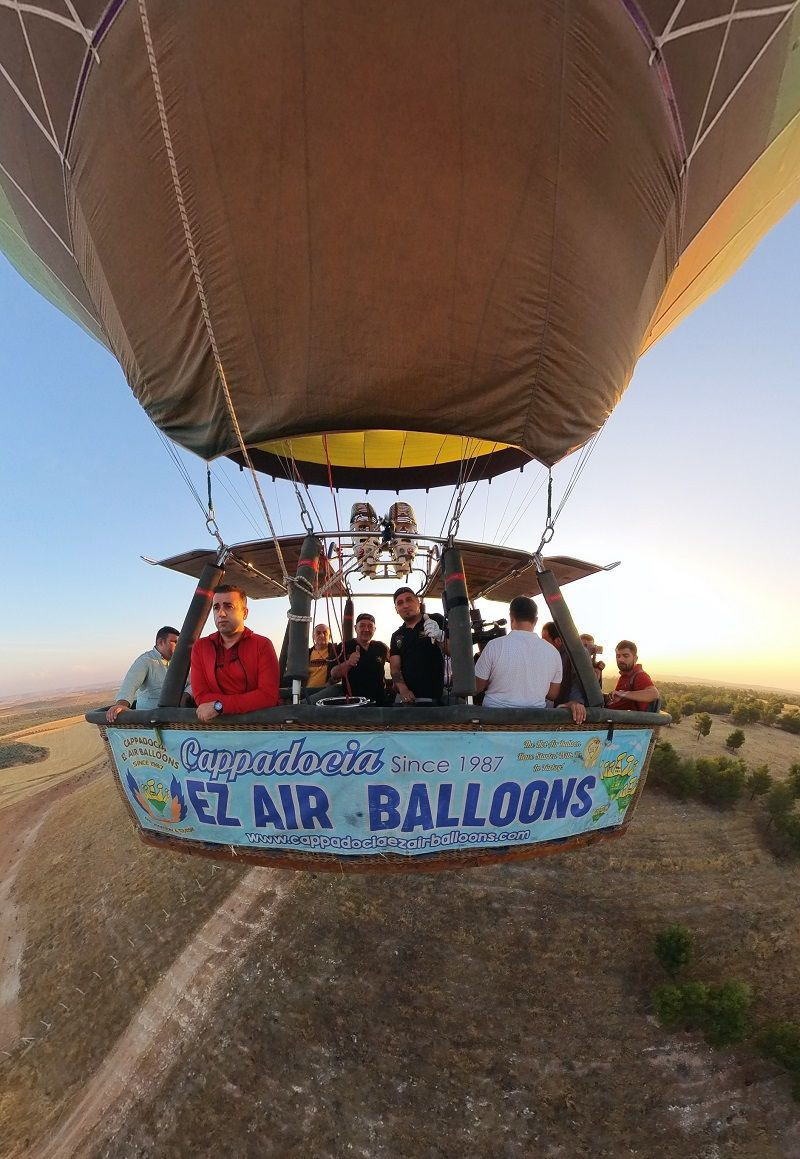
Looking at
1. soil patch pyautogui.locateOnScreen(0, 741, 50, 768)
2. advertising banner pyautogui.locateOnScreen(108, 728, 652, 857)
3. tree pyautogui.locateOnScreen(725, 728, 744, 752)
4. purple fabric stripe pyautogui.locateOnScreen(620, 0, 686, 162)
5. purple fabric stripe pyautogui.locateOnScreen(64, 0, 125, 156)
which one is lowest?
soil patch pyautogui.locateOnScreen(0, 741, 50, 768)

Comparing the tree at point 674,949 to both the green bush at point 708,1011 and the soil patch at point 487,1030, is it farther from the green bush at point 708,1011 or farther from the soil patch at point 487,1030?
the green bush at point 708,1011

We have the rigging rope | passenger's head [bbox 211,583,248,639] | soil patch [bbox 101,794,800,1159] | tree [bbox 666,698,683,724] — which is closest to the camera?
the rigging rope

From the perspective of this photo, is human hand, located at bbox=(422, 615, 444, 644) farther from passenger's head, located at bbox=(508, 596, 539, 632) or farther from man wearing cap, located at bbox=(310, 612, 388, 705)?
passenger's head, located at bbox=(508, 596, 539, 632)

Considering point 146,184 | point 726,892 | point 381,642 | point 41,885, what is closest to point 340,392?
point 146,184

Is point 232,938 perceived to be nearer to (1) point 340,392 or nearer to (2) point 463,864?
(2) point 463,864

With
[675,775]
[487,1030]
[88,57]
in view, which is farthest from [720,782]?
[88,57]

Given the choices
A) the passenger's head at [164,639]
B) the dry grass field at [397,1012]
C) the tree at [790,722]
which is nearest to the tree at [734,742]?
the tree at [790,722]

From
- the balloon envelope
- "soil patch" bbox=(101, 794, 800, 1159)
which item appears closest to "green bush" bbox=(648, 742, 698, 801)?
"soil patch" bbox=(101, 794, 800, 1159)
